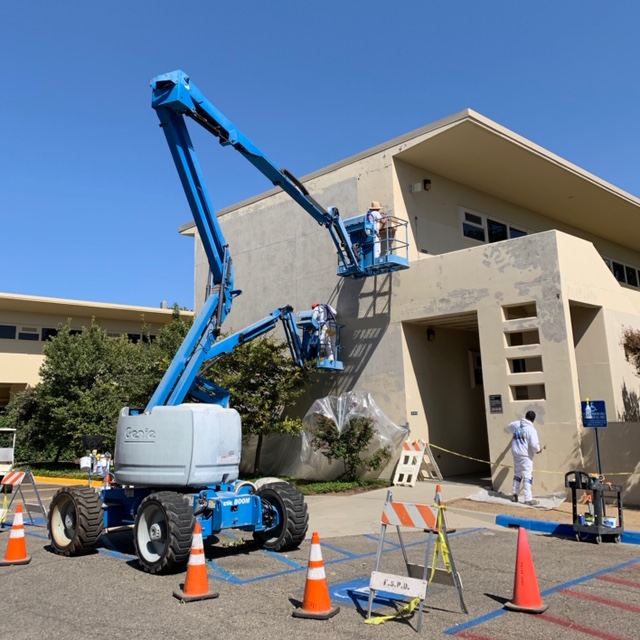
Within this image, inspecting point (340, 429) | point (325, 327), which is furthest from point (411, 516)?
point (325, 327)

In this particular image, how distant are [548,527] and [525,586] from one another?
196 inches

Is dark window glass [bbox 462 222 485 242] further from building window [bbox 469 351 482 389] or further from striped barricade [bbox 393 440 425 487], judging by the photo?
striped barricade [bbox 393 440 425 487]

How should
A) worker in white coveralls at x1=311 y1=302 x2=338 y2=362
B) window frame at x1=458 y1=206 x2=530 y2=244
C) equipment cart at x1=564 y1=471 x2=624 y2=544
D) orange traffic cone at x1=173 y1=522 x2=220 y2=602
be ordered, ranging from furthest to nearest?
window frame at x1=458 y1=206 x2=530 y2=244 < worker in white coveralls at x1=311 y1=302 x2=338 y2=362 < equipment cart at x1=564 y1=471 x2=624 y2=544 < orange traffic cone at x1=173 y1=522 x2=220 y2=602

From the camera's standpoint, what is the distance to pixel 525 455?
13.1 meters

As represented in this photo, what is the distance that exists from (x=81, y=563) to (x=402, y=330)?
→ 10998 millimetres

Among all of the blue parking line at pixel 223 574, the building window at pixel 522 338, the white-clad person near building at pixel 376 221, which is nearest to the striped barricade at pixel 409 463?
the building window at pixel 522 338

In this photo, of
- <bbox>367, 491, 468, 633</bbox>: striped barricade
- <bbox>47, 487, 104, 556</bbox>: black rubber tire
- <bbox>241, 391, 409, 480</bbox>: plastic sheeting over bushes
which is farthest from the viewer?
<bbox>241, 391, 409, 480</bbox>: plastic sheeting over bushes

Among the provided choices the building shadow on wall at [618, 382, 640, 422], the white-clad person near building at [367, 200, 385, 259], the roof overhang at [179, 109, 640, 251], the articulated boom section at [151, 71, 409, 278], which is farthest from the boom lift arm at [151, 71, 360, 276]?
the building shadow on wall at [618, 382, 640, 422]

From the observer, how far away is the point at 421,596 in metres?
5.38

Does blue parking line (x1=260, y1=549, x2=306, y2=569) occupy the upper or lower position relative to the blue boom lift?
lower

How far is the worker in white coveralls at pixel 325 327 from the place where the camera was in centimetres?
1716

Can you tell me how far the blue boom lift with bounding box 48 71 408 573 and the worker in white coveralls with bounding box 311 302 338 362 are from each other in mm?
6484

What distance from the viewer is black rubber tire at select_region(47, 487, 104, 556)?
8227 millimetres

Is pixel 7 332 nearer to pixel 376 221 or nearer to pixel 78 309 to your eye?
pixel 78 309
